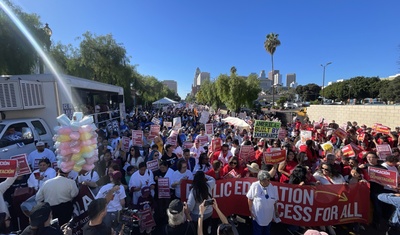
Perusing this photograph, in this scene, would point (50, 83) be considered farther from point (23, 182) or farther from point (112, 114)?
point (112, 114)

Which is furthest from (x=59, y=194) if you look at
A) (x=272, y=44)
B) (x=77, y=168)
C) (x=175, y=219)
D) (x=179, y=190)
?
(x=272, y=44)

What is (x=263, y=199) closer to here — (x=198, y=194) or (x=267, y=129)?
(x=198, y=194)

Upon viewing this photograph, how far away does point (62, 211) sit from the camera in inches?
148

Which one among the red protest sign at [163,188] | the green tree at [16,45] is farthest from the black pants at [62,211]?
the green tree at [16,45]

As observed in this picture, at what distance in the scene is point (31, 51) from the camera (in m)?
13.9

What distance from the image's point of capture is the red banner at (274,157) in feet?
16.1

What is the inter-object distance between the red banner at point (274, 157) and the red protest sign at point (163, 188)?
88.5 inches

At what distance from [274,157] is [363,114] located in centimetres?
1660

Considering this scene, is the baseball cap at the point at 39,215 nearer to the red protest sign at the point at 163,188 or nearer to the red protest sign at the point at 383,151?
the red protest sign at the point at 163,188

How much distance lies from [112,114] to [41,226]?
45.6ft

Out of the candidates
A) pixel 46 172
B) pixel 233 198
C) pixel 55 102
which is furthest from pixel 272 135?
pixel 55 102

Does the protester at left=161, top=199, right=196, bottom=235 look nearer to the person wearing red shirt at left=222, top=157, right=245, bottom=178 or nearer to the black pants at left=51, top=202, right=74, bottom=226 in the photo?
the black pants at left=51, top=202, right=74, bottom=226

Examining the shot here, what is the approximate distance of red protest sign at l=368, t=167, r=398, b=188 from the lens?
427 centimetres

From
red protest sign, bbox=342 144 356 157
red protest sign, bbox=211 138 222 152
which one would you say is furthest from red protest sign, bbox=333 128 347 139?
red protest sign, bbox=211 138 222 152
